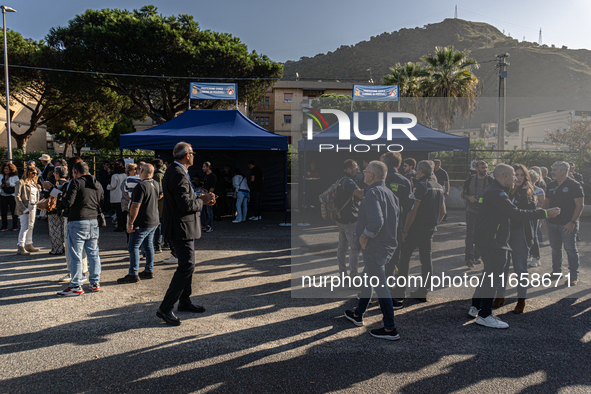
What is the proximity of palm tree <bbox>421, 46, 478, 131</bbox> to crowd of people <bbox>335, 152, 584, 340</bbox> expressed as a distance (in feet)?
64.7

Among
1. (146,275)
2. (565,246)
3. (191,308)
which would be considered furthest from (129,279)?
(565,246)

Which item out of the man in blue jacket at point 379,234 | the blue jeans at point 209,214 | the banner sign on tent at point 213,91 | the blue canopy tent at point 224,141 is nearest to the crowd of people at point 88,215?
the man in blue jacket at point 379,234

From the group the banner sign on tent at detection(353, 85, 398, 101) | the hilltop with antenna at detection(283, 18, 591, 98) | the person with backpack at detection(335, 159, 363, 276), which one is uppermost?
the hilltop with antenna at detection(283, 18, 591, 98)

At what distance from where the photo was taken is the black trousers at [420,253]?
15.3ft

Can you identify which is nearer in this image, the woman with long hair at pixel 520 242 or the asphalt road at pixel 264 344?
the asphalt road at pixel 264 344

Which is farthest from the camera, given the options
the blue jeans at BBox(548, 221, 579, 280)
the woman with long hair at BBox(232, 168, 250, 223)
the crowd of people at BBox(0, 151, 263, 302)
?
the woman with long hair at BBox(232, 168, 250, 223)

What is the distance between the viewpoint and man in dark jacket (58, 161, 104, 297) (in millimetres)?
4723

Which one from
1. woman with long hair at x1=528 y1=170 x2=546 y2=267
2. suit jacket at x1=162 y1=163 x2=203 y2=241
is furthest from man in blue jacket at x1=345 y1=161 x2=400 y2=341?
woman with long hair at x1=528 y1=170 x2=546 y2=267

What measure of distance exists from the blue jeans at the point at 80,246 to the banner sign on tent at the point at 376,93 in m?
10.2

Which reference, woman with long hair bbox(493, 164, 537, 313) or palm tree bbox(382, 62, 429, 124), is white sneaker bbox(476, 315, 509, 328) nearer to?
woman with long hair bbox(493, 164, 537, 313)

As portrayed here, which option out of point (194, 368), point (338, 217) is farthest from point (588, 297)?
point (194, 368)

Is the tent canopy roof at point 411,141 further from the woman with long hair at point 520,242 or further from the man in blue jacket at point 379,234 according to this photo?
the man in blue jacket at point 379,234

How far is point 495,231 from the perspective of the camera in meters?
3.98

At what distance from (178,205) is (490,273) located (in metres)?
3.37
